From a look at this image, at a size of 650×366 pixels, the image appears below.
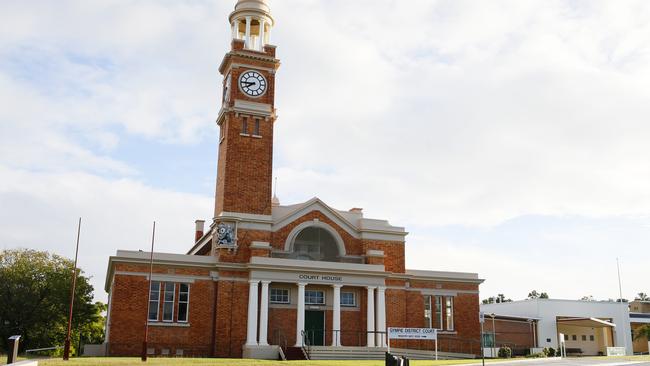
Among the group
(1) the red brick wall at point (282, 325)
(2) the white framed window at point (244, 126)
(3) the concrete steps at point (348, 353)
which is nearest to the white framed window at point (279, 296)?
(1) the red brick wall at point (282, 325)

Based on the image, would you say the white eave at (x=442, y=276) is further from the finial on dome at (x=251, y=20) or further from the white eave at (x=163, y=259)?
the finial on dome at (x=251, y=20)

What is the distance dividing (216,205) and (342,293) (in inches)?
368

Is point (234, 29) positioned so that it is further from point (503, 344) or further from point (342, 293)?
point (503, 344)

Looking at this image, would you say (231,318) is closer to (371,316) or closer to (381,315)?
(371,316)

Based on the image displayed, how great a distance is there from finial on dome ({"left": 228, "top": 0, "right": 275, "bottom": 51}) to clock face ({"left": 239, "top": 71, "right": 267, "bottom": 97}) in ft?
6.66

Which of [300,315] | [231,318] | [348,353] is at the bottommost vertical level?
[348,353]

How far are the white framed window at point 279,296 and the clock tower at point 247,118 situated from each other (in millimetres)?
4573

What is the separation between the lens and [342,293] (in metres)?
39.8

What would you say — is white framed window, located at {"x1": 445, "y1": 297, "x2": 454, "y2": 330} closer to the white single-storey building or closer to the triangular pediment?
the triangular pediment

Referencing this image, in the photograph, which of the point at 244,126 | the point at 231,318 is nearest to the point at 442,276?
the point at 231,318

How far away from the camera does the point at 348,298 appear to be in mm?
39969

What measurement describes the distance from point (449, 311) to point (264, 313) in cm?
1293

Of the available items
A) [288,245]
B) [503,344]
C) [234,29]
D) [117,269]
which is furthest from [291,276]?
[503,344]

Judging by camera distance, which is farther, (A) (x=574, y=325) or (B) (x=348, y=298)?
(A) (x=574, y=325)
